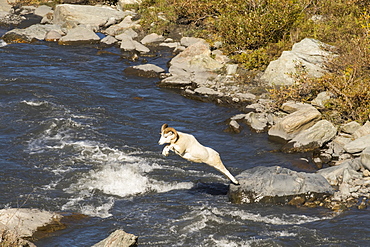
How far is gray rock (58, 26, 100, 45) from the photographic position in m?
31.0

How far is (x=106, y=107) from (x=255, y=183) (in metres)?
9.60

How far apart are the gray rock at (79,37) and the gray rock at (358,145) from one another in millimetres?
19047

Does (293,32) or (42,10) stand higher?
(293,32)

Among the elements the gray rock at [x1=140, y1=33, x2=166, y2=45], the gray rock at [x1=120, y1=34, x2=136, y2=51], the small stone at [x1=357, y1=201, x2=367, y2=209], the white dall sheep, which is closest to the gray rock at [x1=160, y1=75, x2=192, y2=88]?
the gray rock at [x1=120, y1=34, x2=136, y2=51]

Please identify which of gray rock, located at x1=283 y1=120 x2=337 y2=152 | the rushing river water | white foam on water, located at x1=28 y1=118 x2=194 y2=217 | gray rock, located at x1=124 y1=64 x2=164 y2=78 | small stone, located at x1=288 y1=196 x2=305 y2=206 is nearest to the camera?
the rushing river water

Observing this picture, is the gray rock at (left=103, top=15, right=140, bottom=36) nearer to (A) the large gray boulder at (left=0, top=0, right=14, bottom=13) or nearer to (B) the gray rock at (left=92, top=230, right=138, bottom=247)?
(A) the large gray boulder at (left=0, top=0, right=14, bottom=13)

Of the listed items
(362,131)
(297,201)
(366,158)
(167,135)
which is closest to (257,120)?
(362,131)

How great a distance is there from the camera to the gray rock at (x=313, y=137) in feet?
58.9

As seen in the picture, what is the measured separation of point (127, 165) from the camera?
16859 millimetres

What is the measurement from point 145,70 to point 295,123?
994cm

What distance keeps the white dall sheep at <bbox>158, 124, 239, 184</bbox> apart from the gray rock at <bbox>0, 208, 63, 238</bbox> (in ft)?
12.2

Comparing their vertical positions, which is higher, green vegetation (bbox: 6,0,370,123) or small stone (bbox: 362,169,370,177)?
green vegetation (bbox: 6,0,370,123)

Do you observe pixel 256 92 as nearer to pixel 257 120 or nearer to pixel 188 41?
pixel 257 120

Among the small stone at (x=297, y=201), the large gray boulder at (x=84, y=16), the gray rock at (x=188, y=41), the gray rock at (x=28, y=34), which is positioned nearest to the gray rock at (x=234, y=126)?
the small stone at (x=297, y=201)
